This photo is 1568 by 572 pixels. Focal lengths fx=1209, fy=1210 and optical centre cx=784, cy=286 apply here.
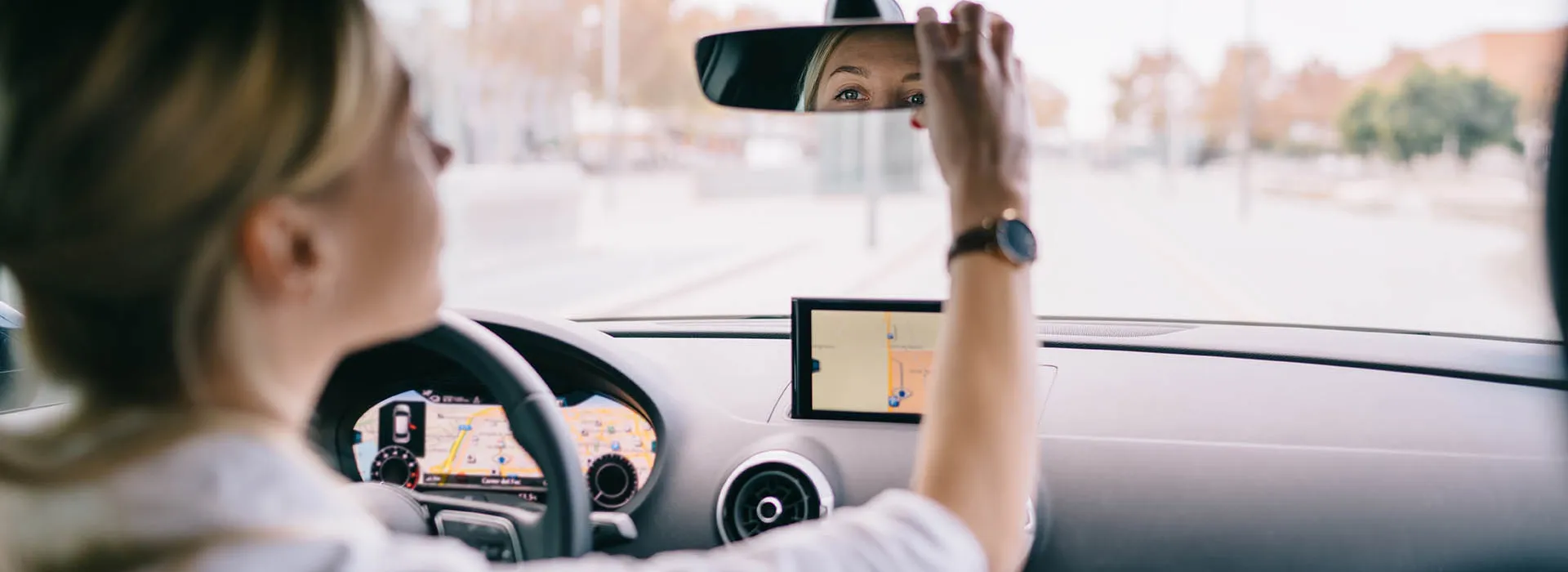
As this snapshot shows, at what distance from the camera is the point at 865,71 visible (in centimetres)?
158

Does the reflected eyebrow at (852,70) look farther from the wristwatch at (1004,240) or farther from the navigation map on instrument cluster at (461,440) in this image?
the navigation map on instrument cluster at (461,440)

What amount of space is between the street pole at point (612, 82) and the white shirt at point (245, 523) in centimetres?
2269

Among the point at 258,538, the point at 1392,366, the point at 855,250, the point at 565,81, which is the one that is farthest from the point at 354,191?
the point at 565,81

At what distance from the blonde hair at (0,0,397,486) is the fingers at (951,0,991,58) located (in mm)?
454

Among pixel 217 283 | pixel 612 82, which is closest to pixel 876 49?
pixel 217 283

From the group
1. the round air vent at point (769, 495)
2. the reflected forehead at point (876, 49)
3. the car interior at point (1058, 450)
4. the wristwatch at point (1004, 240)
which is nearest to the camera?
the wristwatch at point (1004, 240)

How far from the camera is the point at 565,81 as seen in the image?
2570 centimetres

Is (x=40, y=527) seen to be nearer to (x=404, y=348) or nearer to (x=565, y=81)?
(x=404, y=348)

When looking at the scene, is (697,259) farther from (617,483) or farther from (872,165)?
(617,483)

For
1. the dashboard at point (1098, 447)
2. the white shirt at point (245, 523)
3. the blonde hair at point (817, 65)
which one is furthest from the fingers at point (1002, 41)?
the dashboard at point (1098, 447)

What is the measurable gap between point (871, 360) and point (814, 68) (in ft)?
3.11

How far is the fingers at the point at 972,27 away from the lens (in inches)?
38.3

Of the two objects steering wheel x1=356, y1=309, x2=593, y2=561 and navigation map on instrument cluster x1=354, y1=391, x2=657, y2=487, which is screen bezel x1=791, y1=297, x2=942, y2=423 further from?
steering wheel x1=356, y1=309, x2=593, y2=561

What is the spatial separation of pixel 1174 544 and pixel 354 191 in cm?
200
